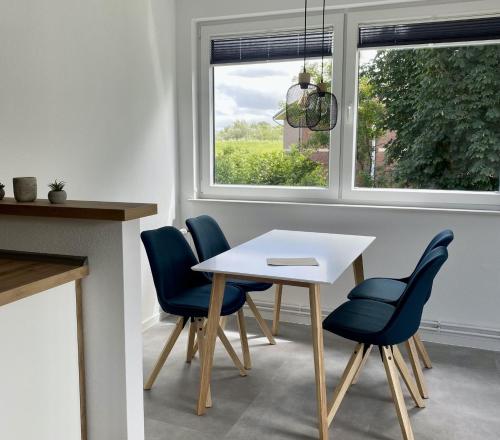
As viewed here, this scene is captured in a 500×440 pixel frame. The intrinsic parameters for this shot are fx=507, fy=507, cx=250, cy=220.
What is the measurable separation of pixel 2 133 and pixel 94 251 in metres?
1.06

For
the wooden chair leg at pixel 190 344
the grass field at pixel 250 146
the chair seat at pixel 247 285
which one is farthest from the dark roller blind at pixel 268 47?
the wooden chair leg at pixel 190 344

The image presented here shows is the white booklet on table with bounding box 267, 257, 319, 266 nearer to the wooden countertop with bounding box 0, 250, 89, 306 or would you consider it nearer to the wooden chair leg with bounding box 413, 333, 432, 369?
the wooden chair leg with bounding box 413, 333, 432, 369

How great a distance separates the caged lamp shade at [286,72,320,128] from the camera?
2.83m

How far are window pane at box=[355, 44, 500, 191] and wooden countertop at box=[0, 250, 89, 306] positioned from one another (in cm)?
258

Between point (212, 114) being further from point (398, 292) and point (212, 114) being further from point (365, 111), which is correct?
point (398, 292)

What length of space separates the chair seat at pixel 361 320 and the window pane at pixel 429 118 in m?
1.31

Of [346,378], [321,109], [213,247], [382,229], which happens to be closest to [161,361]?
[213,247]

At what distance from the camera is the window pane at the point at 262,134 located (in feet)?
13.0

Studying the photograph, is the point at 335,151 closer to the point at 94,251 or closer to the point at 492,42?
the point at 492,42

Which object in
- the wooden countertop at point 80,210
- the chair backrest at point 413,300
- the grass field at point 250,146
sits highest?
the grass field at point 250,146

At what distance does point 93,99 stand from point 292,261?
5.20 feet

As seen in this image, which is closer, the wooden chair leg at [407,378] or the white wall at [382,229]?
the wooden chair leg at [407,378]

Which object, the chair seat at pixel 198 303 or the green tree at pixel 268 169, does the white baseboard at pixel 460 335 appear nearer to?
the green tree at pixel 268 169

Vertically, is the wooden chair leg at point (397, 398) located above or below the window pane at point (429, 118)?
below
